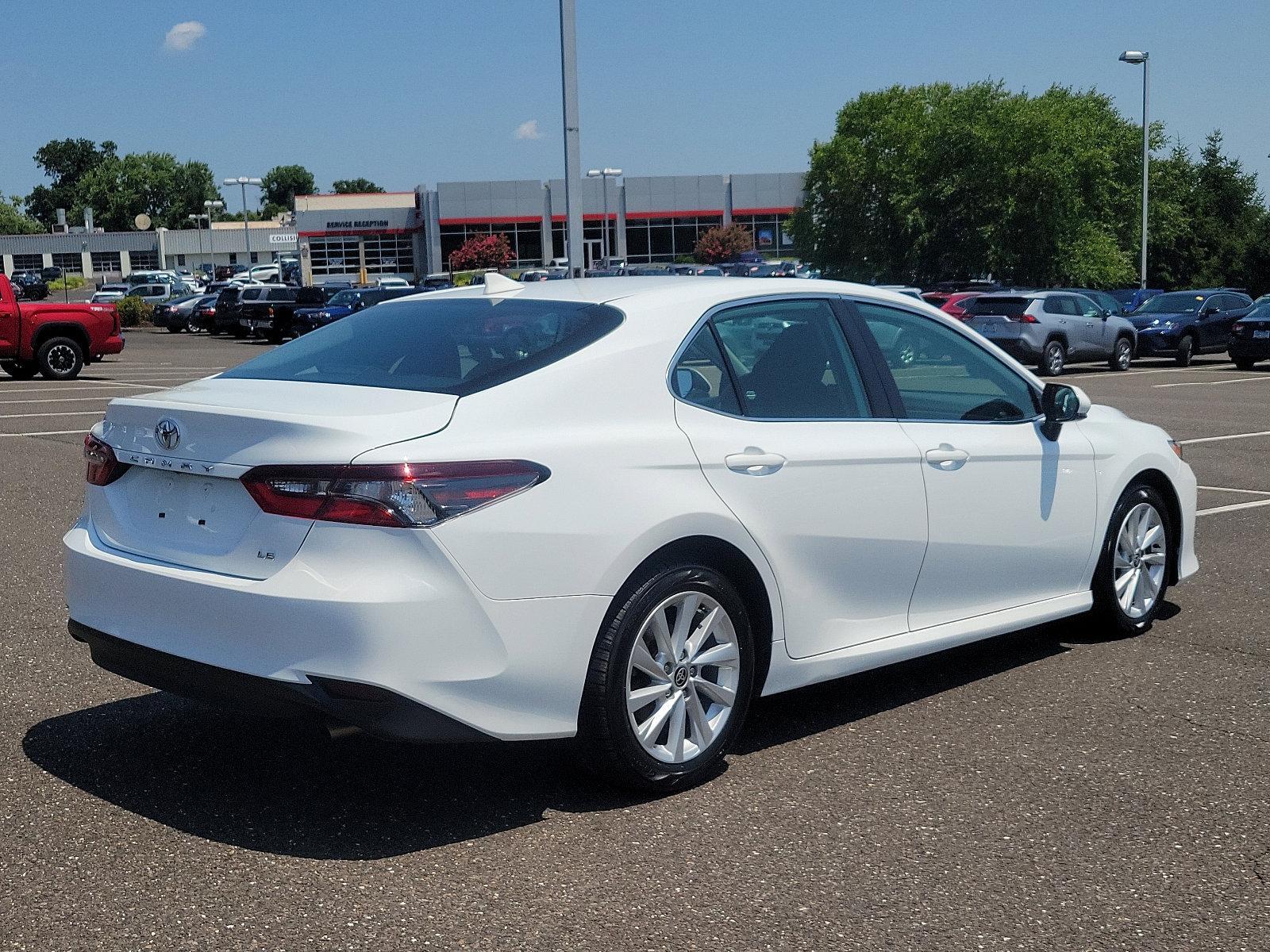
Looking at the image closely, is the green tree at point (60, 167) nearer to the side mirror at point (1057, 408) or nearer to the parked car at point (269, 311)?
the parked car at point (269, 311)

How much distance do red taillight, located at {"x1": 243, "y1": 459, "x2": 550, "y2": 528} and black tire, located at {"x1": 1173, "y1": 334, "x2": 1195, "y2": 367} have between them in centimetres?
2816

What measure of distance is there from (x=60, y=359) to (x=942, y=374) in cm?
2232

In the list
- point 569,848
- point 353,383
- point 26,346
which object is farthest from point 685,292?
point 26,346

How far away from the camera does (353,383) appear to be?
4.42 m

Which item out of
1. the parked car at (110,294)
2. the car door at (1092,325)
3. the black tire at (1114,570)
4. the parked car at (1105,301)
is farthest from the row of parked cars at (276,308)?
the black tire at (1114,570)

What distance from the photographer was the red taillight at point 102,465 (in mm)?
4469

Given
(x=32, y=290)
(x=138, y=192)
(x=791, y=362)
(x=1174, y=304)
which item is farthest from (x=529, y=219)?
(x=138, y=192)

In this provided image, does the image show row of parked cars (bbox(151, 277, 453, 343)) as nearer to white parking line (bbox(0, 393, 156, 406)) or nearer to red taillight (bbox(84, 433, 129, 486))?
white parking line (bbox(0, 393, 156, 406))

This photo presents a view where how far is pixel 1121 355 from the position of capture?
2839cm

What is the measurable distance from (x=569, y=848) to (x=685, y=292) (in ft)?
6.14

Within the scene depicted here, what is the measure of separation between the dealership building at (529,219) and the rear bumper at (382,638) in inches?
3149

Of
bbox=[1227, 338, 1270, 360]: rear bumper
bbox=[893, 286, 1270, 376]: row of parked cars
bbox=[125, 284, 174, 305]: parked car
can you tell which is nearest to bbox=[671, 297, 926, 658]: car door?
bbox=[893, 286, 1270, 376]: row of parked cars

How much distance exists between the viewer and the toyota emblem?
4.22m

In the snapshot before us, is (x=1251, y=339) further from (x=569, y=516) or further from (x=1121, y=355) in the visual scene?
(x=569, y=516)
